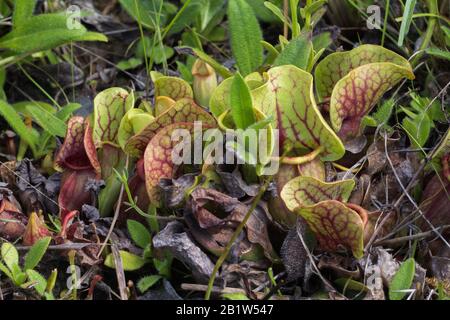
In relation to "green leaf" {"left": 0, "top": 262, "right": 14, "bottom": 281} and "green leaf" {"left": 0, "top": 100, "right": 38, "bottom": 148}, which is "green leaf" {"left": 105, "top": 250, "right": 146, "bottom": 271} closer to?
"green leaf" {"left": 0, "top": 262, "right": 14, "bottom": 281}

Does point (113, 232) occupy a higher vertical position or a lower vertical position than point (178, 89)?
lower

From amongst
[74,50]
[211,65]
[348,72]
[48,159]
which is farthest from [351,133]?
[74,50]

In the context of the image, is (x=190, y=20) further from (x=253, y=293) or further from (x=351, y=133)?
(x=253, y=293)

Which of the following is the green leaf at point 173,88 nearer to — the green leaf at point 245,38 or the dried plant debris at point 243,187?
the dried plant debris at point 243,187

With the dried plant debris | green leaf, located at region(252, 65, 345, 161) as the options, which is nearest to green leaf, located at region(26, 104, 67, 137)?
the dried plant debris

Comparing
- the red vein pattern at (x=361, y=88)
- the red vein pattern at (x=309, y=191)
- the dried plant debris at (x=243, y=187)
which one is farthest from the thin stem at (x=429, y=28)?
the red vein pattern at (x=309, y=191)

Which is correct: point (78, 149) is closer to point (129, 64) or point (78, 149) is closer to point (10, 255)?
point (10, 255)

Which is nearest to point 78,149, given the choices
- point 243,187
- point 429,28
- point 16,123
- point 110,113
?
point 110,113
